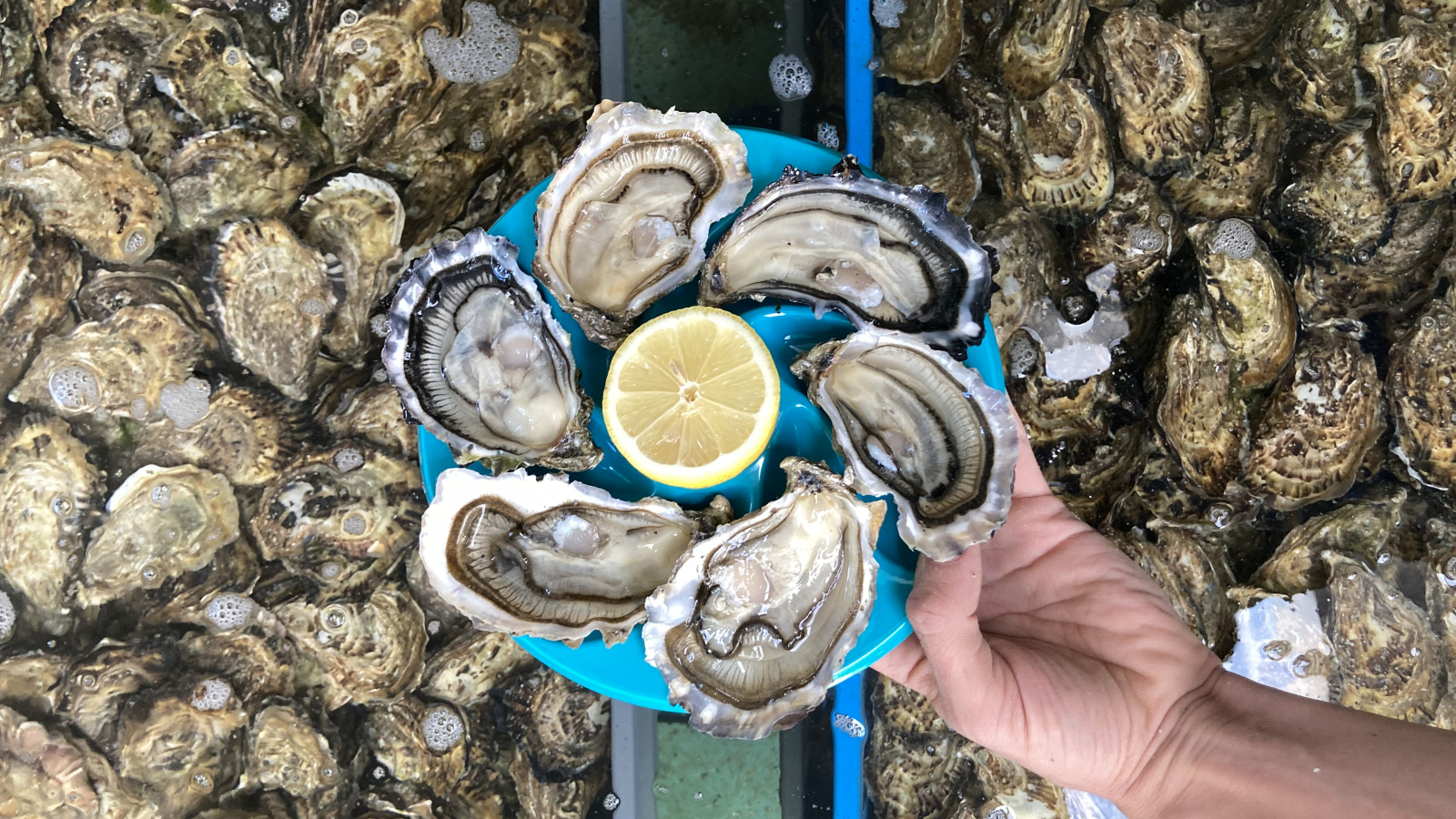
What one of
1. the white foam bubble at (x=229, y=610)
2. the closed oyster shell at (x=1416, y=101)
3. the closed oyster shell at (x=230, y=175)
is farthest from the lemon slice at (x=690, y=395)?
the closed oyster shell at (x=1416, y=101)

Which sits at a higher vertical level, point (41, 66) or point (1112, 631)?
point (41, 66)

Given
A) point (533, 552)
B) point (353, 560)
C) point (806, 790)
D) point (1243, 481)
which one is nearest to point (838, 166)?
point (533, 552)

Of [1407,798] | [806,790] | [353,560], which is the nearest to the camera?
[1407,798]

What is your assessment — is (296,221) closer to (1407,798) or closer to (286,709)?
(286,709)

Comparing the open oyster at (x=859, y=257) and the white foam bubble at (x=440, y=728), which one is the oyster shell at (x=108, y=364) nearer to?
the white foam bubble at (x=440, y=728)

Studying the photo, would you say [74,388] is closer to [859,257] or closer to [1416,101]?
[859,257]

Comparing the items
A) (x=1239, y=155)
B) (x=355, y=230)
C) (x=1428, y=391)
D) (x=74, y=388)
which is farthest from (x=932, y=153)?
(x=74, y=388)

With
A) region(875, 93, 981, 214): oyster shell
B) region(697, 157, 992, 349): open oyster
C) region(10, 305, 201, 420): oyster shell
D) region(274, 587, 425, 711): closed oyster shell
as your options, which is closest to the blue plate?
region(697, 157, 992, 349): open oyster
